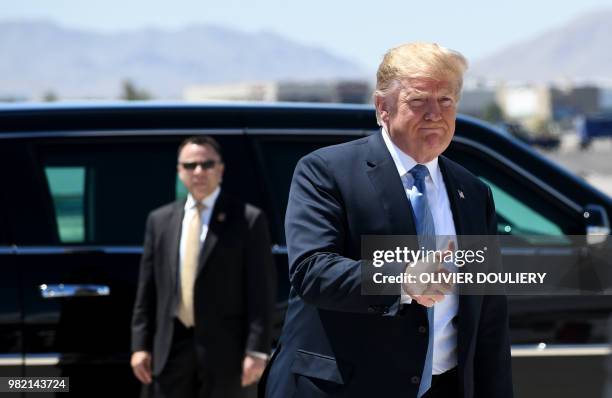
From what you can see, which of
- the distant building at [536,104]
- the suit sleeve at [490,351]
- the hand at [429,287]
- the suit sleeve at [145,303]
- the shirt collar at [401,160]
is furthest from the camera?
the distant building at [536,104]

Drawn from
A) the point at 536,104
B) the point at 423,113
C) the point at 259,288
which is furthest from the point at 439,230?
the point at 536,104

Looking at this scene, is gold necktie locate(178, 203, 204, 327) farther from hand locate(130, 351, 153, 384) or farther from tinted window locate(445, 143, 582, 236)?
tinted window locate(445, 143, 582, 236)

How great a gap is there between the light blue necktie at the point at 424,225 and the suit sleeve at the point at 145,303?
5.91 ft

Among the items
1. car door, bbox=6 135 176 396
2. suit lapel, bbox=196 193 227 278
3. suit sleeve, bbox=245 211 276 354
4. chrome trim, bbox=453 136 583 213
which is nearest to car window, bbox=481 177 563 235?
chrome trim, bbox=453 136 583 213

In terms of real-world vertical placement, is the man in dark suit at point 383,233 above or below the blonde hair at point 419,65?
below

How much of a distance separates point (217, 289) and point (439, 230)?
1766 millimetres

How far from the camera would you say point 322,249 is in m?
2.49

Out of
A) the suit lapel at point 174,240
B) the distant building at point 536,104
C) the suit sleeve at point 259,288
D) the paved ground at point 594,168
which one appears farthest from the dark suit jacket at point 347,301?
the distant building at point 536,104

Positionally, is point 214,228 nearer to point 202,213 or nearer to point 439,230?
point 202,213

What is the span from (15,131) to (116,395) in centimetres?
125

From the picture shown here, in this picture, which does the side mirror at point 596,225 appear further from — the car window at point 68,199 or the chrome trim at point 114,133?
the car window at point 68,199

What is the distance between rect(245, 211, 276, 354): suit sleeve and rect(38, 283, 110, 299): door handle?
64 cm

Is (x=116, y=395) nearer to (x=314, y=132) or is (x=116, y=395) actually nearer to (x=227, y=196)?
(x=227, y=196)

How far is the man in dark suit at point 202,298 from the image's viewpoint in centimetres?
420
